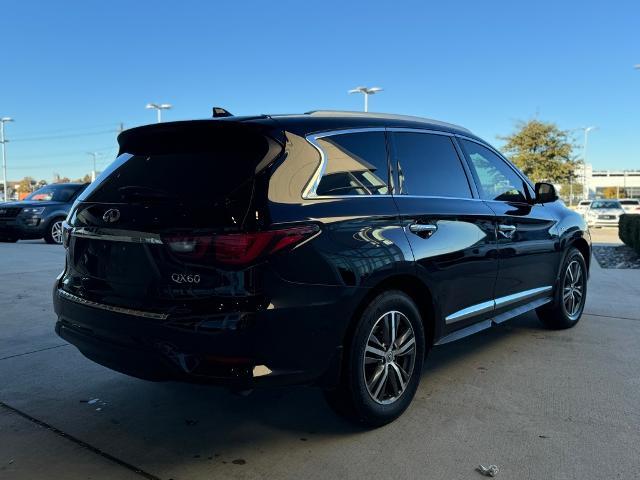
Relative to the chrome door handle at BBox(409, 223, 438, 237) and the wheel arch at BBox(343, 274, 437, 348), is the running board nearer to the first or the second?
the wheel arch at BBox(343, 274, 437, 348)

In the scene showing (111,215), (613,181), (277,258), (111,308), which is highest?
(613,181)

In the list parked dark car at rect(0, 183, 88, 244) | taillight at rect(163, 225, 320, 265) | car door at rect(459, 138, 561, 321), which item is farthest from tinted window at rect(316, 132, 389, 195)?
parked dark car at rect(0, 183, 88, 244)

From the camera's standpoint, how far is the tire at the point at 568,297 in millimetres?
5344

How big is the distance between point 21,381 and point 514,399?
3436 mm

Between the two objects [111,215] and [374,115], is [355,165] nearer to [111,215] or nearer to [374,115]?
[374,115]

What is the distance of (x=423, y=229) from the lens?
3.42m

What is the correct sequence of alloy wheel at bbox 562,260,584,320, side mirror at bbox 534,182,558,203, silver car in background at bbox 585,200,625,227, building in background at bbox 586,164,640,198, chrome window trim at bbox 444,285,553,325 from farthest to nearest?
building in background at bbox 586,164,640,198, silver car in background at bbox 585,200,625,227, alloy wheel at bbox 562,260,584,320, side mirror at bbox 534,182,558,203, chrome window trim at bbox 444,285,553,325

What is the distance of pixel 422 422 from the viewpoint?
3.33m

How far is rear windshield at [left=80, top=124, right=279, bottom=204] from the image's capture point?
2791 millimetres

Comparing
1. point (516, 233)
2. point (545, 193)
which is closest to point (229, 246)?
point (516, 233)

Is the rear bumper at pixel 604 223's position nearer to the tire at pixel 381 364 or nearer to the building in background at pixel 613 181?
the tire at pixel 381 364

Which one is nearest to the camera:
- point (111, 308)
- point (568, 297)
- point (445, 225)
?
point (111, 308)

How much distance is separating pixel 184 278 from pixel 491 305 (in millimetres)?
2458

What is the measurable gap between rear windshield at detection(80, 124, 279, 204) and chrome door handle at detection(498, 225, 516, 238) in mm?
2165
